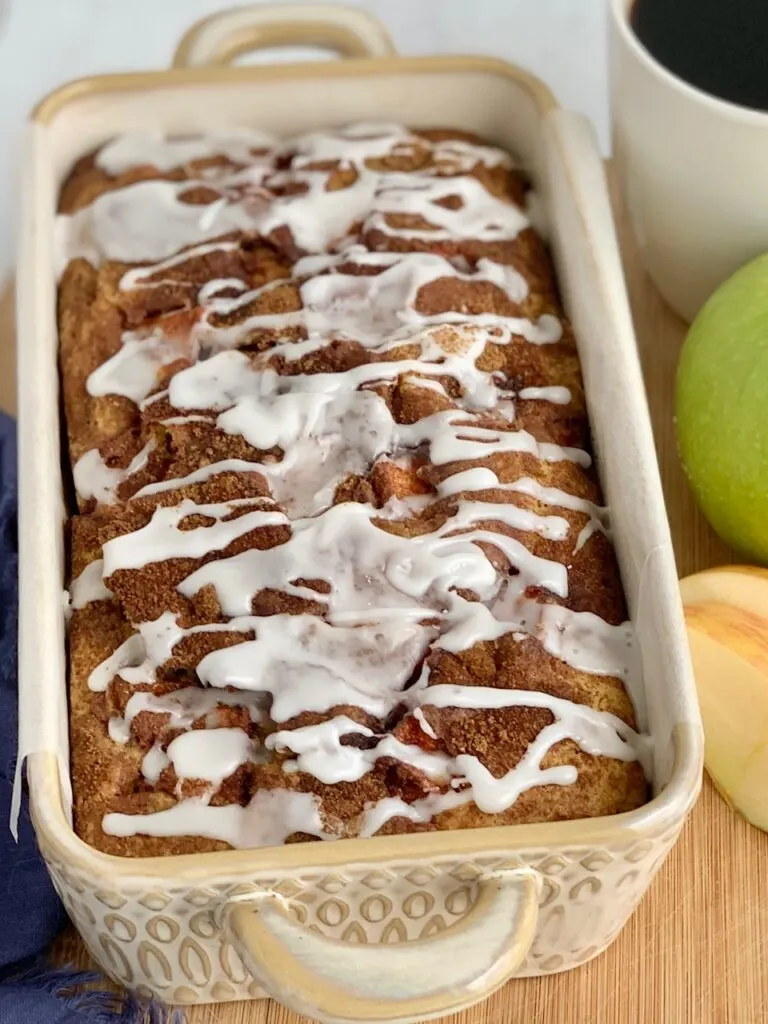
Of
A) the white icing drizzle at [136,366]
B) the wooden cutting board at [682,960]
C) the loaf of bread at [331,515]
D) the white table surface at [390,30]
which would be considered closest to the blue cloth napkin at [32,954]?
the wooden cutting board at [682,960]

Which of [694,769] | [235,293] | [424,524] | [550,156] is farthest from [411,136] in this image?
[694,769]

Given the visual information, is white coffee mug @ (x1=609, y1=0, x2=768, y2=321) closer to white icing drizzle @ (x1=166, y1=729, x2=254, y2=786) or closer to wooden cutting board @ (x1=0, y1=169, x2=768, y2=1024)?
wooden cutting board @ (x1=0, y1=169, x2=768, y2=1024)

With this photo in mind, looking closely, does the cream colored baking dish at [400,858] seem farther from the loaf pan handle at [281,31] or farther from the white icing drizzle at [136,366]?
the loaf pan handle at [281,31]

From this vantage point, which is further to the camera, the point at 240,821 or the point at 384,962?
the point at 240,821

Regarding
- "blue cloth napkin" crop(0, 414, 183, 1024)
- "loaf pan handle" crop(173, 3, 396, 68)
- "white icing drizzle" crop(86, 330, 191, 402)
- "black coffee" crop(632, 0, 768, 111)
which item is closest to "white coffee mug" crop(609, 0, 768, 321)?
"black coffee" crop(632, 0, 768, 111)

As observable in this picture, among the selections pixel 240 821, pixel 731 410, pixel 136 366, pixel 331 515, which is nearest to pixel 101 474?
pixel 136 366

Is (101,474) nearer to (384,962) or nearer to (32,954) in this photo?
(32,954)
